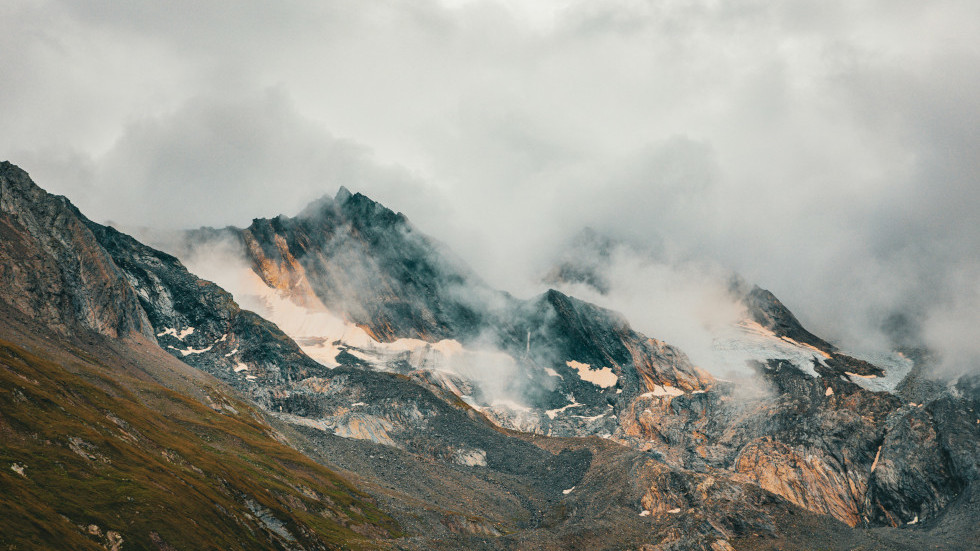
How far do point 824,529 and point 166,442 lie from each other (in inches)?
5840

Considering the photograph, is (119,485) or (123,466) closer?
(119,485)

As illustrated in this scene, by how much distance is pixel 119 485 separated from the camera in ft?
206

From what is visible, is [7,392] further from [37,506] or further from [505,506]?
[505,506]

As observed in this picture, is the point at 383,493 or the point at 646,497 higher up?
the point at 646,497

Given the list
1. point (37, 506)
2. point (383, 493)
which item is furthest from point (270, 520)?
point (383, 493)

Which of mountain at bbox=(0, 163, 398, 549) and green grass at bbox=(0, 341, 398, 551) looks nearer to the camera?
green grass at bbox=(0, 341, 398, 551)

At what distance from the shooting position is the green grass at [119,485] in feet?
169

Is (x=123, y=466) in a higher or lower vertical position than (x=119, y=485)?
higher

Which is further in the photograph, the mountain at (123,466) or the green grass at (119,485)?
the mountain at (123,466)

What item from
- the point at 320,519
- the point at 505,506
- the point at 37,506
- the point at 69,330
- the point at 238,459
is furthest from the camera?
the point at 505,506

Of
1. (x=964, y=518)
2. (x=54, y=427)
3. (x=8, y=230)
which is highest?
(x=964, y=518)

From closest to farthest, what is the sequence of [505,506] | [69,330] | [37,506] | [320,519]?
1. [37,506]
2. [320,519]
3. [69,330]
4. [505,506]

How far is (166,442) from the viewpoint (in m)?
98.3

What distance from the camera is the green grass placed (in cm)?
5144
